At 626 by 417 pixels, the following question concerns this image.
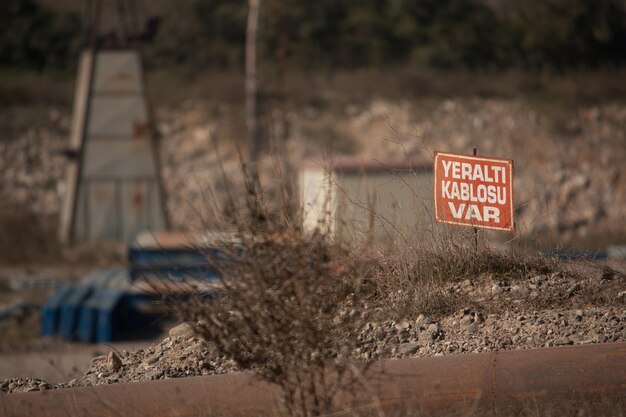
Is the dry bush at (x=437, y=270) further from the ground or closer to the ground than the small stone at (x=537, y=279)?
further from the ground

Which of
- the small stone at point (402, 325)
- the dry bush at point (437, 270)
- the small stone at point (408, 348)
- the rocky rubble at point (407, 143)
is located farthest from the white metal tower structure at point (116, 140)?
the small stone at point (408, 348)

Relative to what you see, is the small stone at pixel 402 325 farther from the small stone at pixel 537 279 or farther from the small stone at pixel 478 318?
the small stone at pixel 537 279

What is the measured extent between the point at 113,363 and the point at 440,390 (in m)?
2.68

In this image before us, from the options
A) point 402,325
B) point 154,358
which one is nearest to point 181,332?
point 154,358

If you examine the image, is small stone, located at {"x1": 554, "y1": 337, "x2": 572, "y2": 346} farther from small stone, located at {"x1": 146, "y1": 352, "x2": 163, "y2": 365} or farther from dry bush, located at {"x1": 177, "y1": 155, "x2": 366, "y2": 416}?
small stone, located at {"x1": 146, "y1": 352, "x2": 163, "y2": 365}

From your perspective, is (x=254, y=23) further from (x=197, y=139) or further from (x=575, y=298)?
(x=575, y=298)

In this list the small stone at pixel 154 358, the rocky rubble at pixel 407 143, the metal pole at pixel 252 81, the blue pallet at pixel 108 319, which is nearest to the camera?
the small stone at pixel 154 358

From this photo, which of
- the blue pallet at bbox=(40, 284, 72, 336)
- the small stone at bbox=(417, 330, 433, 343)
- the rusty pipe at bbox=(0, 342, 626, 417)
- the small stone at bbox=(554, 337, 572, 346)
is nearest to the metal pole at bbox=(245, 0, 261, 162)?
the blue pallet at bbox=(40, 284, 72, 336)

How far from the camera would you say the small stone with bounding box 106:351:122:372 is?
8049mm

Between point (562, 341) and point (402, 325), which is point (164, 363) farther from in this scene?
point (562, 341)

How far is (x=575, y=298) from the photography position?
8.16m

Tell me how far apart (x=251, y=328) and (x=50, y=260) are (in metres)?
22.5

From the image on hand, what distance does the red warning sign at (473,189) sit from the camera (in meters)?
8.12

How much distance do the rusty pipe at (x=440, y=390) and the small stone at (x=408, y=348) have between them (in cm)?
70
